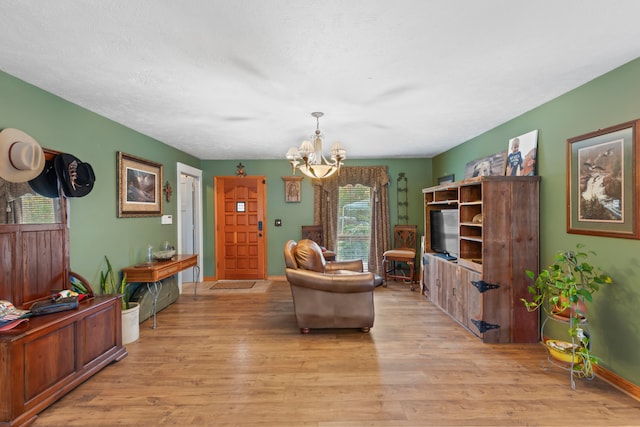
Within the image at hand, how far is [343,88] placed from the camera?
262 cm

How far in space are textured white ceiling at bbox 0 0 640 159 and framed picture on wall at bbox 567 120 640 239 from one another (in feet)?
1.76

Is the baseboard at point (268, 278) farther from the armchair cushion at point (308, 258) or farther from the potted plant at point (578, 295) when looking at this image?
the potted plant at point (578, 295)

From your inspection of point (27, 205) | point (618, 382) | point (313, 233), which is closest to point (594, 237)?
point (618, 382)

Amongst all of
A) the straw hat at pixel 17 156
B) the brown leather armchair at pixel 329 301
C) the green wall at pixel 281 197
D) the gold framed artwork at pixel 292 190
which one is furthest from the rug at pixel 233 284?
the straw hat at pixel 17 156

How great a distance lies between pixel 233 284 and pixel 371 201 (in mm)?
3099

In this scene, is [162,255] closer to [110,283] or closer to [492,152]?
[110,283]

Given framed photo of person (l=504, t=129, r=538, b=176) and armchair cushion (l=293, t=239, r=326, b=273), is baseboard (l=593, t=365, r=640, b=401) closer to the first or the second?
framed photo of person (l=504, t=129, r=538, b=176)

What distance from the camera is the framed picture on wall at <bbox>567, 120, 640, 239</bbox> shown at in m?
2.20

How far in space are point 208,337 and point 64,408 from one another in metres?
1.31

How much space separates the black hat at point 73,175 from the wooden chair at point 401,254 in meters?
4.44

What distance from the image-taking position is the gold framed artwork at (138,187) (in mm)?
3596

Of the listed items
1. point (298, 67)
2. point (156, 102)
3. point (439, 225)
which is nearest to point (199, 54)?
point (298, 67)

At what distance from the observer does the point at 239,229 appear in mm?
6082

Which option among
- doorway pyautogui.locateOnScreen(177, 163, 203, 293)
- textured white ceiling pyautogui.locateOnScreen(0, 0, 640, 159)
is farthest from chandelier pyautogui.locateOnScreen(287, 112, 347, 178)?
doorway pyautogui.locateOnScreen(177, 163, 203, 293)
